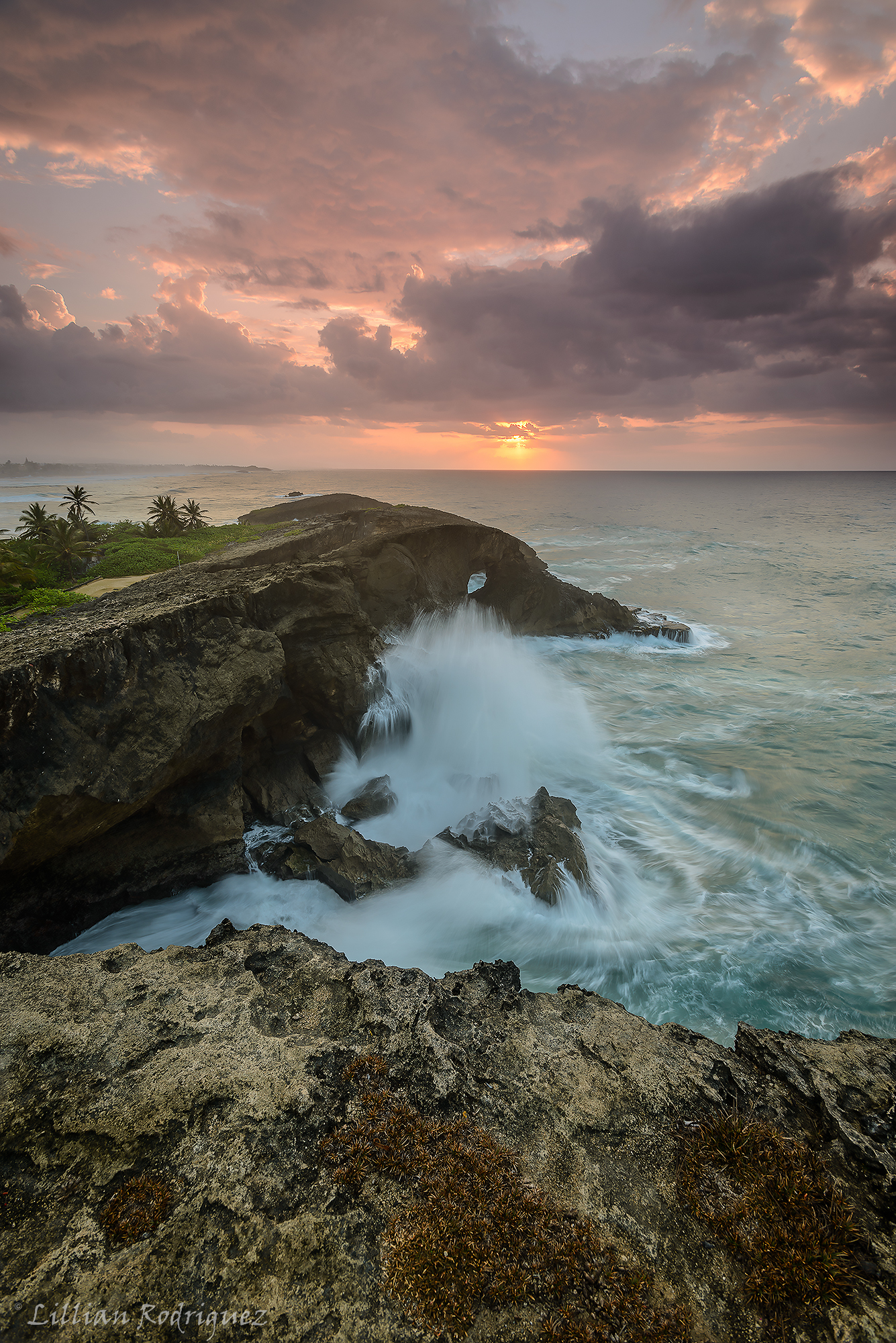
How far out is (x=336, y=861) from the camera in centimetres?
1234

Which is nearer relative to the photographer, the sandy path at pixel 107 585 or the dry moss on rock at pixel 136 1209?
the dry moss on rock at pixel 136 1209

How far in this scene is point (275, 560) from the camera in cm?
1959

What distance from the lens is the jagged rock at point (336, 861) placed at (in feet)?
39.8

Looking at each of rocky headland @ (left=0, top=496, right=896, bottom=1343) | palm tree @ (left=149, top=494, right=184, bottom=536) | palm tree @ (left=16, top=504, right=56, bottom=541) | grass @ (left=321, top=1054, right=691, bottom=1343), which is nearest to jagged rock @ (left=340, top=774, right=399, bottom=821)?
rocky headland @ (left=0, top=496, right=896, bottom=1343)

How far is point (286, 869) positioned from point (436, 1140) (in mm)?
8191

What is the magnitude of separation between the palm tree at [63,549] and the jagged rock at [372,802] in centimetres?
1332

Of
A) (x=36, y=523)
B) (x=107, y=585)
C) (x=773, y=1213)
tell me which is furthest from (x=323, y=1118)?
(x=36, y=523)

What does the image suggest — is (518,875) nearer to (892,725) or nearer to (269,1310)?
(269,1310)

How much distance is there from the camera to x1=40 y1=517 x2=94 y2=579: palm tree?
20734mm

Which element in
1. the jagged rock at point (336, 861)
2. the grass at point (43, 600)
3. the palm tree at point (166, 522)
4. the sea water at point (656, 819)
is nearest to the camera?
the sea water at point (656, 819)

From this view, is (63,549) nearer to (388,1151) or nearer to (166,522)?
(166,522)

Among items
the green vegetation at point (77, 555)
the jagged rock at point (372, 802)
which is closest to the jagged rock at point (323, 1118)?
the jagged rock at point (372, 802)

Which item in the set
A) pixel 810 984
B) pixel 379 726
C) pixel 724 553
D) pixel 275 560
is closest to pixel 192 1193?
pixel 810 984

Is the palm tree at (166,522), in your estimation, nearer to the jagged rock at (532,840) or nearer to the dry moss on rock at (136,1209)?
the jagged rock at (532,840)
